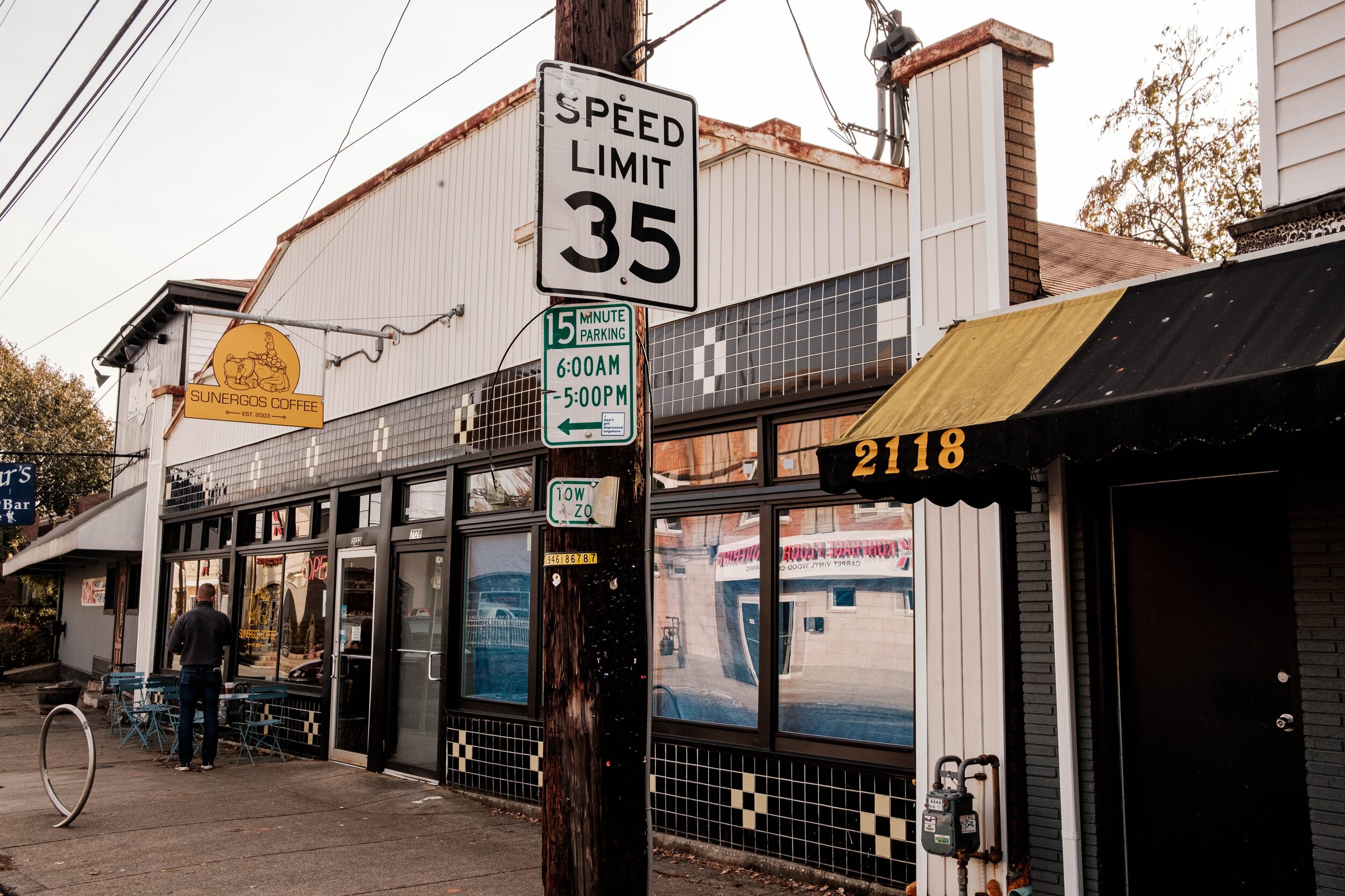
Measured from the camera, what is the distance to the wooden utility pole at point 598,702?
3756 millimetres

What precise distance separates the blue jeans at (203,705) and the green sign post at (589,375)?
883cm

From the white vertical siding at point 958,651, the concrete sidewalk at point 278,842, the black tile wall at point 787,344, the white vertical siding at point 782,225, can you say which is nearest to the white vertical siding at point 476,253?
the white vertical siding at point 782,225

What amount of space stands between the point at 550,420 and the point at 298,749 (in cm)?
985

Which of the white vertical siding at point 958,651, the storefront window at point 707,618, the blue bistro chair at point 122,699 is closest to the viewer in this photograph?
the white vertical siding at point 958,651

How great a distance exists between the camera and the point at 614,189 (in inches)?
164

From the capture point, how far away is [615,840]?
148 inches

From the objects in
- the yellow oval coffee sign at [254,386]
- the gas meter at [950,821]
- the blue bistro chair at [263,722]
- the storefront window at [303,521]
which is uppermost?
the yellow oval coffee sign at [254,386]

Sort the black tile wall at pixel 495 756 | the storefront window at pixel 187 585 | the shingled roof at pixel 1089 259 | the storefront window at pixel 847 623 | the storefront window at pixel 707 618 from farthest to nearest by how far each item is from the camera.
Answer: the storefront window at pixel 187 585 < the black tile wall at pixel 495 756 < the storefront window at pixel 707 618 < the shingled roof at pixel 1089 259 < the storefront window at pixel 847 623

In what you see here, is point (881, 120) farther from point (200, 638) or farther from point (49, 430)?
point (49, 430)

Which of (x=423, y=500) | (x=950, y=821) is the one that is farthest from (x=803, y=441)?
(x=423, y=500)

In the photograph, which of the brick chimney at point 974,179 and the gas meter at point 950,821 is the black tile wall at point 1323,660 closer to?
the gas meter at point 950,821

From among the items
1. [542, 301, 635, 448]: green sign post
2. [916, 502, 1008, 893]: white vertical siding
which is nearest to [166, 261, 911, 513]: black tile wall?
[916, 502, 1008, 893]: white vertical siding

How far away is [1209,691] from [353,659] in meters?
8.79

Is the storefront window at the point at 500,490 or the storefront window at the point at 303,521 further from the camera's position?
the storefront window at the point at 303,521
